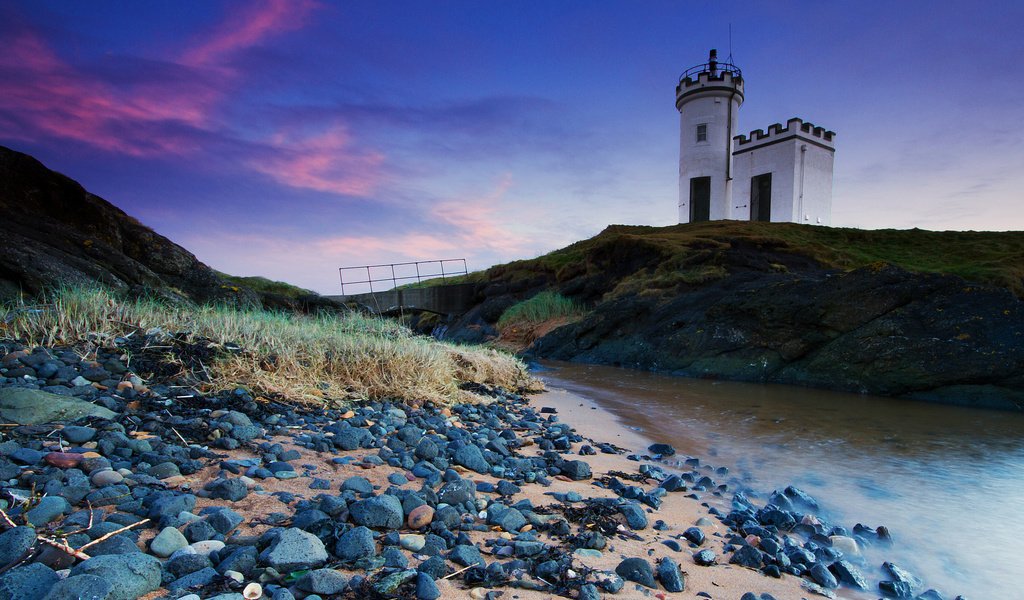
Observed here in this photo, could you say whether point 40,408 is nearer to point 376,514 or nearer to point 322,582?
point 376,514

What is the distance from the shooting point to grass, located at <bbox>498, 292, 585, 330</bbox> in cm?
1736

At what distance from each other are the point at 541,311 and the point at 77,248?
→ 12.5 m

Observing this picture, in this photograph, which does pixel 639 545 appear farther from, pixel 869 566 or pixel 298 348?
pixel 298 348

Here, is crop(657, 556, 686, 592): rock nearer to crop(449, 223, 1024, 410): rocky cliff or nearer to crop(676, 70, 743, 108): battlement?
crop(449, 223, 1024, 410): rocky cliff

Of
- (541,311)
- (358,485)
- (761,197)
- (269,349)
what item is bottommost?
(358,485)

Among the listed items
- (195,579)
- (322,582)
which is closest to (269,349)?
(195,579)

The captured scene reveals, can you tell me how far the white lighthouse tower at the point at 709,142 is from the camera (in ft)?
94.8

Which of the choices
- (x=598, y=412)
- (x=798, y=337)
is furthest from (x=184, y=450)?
(x=798, y=337)

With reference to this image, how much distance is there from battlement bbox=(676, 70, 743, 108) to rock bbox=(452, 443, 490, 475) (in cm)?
3045

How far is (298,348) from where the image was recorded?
17.1ft

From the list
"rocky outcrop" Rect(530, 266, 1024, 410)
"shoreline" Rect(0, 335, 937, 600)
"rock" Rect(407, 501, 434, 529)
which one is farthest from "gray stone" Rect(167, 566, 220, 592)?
"rocky outcrop" Rect(530, 266, 1024, 410)

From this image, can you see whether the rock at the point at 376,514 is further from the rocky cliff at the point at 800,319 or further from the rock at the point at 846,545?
the rocky cliff at the point at 800,319

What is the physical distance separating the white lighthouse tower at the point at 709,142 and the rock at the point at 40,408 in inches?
1139

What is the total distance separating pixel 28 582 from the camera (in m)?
1.45
